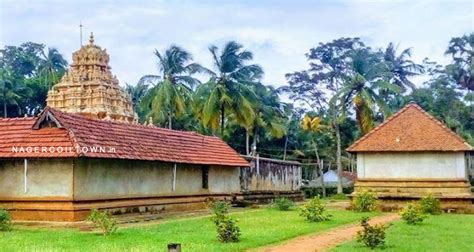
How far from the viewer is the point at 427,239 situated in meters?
14.7

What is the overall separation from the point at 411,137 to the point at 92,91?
19.5 meters

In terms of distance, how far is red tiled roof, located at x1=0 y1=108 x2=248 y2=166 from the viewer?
20.1m

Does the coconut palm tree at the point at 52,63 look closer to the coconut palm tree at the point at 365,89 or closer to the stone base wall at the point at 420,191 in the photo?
the coconut palm tree at the point at 365,89

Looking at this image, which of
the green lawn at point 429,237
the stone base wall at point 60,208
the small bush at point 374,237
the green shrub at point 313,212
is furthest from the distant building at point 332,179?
the small bush at point 374,237

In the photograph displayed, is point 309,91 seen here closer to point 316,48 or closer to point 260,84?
point 316,48

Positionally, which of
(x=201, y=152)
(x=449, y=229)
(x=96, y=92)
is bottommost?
(x=449, y=229)

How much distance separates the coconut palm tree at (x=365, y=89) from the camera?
1644 inches

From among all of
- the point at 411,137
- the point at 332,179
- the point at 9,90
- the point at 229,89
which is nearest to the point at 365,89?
the point at 229,89

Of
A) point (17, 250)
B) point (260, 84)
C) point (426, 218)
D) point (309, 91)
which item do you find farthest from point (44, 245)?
point (309, 91)

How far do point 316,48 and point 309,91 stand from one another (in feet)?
13.6

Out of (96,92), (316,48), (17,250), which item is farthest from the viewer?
(316,48)

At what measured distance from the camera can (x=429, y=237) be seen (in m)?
15.2

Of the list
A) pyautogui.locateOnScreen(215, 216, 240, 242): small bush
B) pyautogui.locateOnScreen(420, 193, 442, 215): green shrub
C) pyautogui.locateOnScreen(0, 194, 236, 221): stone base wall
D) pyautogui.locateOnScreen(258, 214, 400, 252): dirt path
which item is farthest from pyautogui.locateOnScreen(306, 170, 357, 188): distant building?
pyautogui.locateOnScreen(215, 216, 240, 242): small bush

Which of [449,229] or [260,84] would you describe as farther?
[260,84]
